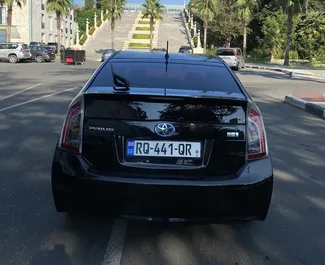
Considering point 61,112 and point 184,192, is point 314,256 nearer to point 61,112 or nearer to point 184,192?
point 184,192

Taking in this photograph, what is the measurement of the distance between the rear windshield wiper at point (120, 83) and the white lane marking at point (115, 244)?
A: 4.15 ft

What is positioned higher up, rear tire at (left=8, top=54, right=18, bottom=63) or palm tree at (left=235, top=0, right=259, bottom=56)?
palm tree at (left=235, top=0, right=259, bottom=56)

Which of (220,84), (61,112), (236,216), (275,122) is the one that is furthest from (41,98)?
(236,216)

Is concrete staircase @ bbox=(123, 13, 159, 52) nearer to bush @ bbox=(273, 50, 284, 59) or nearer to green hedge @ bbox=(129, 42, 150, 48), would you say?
green hedge @ bbox=(129, 42, 150, 48)

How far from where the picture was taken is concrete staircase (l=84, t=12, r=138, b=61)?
2275 inches

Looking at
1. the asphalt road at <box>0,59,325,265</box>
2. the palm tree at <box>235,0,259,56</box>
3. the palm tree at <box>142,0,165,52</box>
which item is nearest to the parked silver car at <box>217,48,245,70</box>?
the asphalt road at <box>0,59,325,265</box>

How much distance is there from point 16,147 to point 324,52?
4652 cm

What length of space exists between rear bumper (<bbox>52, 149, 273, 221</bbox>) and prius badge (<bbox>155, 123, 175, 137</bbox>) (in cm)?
35

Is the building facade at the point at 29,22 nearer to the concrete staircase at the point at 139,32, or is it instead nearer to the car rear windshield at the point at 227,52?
the concrete staircase at the point at 139,32

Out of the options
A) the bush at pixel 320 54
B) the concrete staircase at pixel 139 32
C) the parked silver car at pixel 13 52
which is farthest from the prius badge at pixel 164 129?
the concrete staircase at pixel 139 32

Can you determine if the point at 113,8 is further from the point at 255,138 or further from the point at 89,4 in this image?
the point at 255,138

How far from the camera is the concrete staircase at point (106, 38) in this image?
5778 cm

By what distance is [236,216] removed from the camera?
10.4 ft

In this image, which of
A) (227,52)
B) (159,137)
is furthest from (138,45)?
(159,137)
